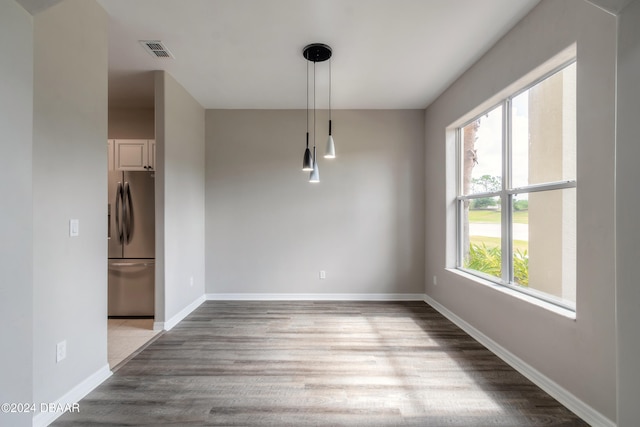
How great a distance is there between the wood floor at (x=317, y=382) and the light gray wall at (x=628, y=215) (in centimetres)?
94

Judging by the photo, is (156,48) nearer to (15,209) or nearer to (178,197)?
(178,197)

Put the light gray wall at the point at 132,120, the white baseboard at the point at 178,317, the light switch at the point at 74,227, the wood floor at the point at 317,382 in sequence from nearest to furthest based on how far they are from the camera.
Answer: the wood floor at the point at 317,382, the light switch at the point at 74,227, the white baseboard at the point at 178,317, the light gray wall at the point at 132,120

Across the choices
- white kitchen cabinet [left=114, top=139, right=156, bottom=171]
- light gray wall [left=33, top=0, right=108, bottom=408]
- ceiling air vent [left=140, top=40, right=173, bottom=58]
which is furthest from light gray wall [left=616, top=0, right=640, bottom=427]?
white kitchen cabinet [left=114, top=139, right=156, bottom=171]

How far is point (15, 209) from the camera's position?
125cm

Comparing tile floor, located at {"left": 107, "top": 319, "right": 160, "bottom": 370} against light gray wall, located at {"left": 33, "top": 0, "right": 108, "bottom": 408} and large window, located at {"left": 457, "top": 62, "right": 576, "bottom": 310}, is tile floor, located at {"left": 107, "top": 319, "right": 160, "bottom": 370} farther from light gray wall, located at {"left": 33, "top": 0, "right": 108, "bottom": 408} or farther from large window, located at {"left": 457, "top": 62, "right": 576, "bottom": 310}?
large window, located at {"left": 457, "top": 62, "right": 576, "bottom": 310}

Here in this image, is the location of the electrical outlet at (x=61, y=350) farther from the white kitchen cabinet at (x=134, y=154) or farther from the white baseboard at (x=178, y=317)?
the white kitchen cabinet at (x=134, y=154)

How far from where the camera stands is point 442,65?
10.2ft

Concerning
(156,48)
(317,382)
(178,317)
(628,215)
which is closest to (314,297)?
(178,317)

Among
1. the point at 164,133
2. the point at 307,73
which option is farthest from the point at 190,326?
the point at 307,73

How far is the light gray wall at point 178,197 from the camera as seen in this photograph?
3.28 metres

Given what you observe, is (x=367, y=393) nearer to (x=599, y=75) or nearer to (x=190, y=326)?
(x=190, y=326)

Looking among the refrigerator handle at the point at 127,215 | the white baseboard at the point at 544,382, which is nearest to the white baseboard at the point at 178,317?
the refrigerator handle at the point at 127,215

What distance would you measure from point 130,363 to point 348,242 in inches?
118

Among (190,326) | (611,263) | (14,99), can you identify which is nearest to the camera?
(14,99)
